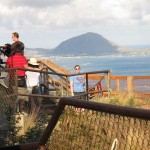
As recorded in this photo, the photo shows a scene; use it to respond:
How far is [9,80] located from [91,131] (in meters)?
6.26

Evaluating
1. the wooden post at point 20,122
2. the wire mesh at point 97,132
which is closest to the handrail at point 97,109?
the wire mesh at point 97,132

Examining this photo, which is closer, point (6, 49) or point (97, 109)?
point (97, 109)

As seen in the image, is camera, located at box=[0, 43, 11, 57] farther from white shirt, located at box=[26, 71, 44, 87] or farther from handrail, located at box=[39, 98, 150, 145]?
handrail, located at box=[39, 98, 150, 145]

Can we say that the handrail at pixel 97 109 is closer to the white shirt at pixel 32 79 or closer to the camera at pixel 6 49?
the white shirt at pixel 32 79

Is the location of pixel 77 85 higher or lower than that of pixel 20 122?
higher

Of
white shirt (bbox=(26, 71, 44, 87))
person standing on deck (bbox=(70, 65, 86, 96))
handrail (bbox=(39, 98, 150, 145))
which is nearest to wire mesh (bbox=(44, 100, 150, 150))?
handrail (bbox=(39, 98, 150, 145))

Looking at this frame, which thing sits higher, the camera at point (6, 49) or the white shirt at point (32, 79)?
the camera at point (6, 49)

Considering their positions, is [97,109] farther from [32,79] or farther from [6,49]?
Result: [6,49]

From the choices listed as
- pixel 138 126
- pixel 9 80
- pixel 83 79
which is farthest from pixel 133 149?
pixel 83 79

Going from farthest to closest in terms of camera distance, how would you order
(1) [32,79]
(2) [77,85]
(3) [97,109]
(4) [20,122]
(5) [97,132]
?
(2) [77,85] < (1) [32,79] < (4) [20,122] < (5) [97,132] < (3) [97,109]

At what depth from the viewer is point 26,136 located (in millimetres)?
8961

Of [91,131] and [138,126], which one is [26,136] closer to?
[91,131]

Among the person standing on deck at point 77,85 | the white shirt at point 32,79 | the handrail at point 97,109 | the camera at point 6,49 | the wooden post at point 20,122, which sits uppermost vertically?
the camera at point 6,49

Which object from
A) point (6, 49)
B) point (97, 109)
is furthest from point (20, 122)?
point (97, 109)
